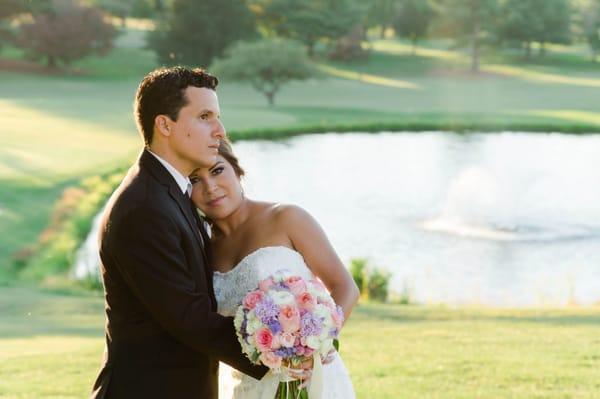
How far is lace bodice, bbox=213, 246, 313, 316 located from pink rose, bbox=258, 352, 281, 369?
1.76 ft

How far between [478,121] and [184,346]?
4496 cm

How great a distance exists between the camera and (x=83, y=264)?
1972cm

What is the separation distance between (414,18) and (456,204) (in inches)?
1078

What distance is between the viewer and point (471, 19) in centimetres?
5534

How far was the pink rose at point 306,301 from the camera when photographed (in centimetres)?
309

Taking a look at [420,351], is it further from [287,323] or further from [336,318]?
[287,323]

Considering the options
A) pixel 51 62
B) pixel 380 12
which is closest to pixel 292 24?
pixel 380 12

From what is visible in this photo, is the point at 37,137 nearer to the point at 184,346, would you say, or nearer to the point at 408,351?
the point at 408,351

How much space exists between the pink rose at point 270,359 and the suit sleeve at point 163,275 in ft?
0.58

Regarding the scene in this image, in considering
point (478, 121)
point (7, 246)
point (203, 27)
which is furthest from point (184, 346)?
point (203, 27)

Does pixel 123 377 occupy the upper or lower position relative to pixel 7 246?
upper

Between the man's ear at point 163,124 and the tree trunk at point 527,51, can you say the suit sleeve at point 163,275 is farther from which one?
the tree trunk at point 527,51

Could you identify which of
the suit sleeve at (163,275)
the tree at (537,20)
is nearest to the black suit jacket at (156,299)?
the suit sleeve at (163,275)

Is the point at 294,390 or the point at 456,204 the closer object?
the point at 294,390
